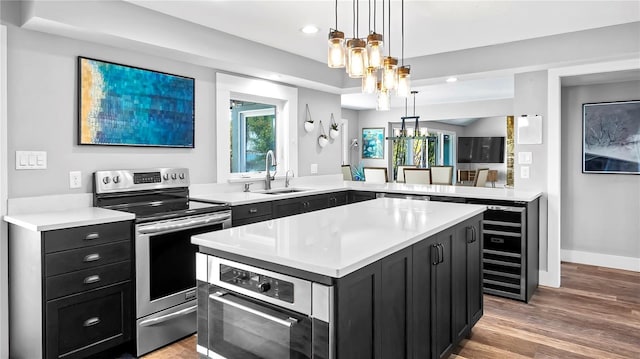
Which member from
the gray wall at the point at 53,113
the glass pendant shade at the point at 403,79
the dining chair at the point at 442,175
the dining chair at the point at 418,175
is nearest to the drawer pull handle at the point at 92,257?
the gray wall at the point at 53,113

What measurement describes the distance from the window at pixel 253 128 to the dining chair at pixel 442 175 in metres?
3.18

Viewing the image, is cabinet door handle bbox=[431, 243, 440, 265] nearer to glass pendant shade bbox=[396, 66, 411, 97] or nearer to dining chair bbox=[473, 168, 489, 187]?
→ glass pendant shade bbox=[396, 66, 411, 97]

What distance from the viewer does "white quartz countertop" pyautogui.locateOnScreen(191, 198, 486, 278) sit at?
1.48 metres

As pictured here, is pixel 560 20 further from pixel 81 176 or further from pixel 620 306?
pixel 81 176

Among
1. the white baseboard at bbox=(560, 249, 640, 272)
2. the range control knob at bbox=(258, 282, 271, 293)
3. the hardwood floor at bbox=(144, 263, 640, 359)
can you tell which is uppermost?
the range control knob at bbox=(258, 282, 271, 293)

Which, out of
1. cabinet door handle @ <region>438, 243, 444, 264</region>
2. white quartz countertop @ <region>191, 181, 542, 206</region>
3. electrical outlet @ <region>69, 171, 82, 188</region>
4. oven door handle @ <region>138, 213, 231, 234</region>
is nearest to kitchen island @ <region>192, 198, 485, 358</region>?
cabinet door handle @ <region>438, 243, 444, 264</region>

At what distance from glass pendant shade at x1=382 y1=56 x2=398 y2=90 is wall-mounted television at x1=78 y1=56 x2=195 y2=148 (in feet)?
6.40

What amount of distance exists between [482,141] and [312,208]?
30.4 feet

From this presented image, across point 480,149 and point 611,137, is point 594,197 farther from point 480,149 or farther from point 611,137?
point 480,149

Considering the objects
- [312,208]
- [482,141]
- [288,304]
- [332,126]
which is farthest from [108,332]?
[482,141]

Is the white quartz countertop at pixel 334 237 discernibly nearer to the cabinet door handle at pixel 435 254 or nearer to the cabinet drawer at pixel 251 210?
the cabinet door handle at pixel 435 254

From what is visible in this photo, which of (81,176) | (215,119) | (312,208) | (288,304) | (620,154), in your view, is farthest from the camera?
(620,154)

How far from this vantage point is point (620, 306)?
134 inches

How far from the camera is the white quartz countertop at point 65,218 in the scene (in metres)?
2.19
